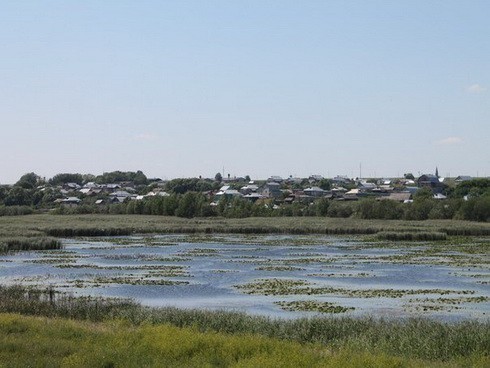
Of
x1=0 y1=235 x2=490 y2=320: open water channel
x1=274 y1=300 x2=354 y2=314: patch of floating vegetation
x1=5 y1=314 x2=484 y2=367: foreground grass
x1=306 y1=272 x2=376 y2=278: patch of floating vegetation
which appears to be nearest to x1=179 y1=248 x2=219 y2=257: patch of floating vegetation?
x1=0 y1=235 x2=490 y2=320: open water channel

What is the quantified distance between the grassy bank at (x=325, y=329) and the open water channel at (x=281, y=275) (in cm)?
468

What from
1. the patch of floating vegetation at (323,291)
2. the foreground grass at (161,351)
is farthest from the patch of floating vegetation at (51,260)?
the foreground grass at (161,351)

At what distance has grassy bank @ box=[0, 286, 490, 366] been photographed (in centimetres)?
1977

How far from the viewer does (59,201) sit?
155 metres

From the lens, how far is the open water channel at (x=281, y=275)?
3200 centimetres

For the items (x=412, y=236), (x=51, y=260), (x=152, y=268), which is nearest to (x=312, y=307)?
(x=152, y=268)

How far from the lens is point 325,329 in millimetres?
23250

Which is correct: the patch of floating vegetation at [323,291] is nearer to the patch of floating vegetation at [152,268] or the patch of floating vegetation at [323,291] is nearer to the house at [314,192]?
the patch of floating vegetation at [152,268]

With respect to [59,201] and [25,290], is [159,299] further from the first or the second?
[59,201]

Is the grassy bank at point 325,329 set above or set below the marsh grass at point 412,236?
above

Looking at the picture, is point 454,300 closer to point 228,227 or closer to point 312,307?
point 312,307

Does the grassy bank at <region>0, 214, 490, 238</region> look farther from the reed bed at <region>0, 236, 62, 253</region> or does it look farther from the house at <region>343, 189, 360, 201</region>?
the house at <region>343, 189, 360, 201</region>

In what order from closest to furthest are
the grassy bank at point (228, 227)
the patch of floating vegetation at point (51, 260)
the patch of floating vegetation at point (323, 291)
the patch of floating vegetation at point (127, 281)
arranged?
the patch of floating vegetation at point (323, 291) < the patch of floating vegetation at point (127, 281) < the patch of floating vegetation at point (51, 260) < the grassy bank at point (228, 227)

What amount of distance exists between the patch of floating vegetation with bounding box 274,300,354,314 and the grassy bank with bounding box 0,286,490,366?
5.17 meters
